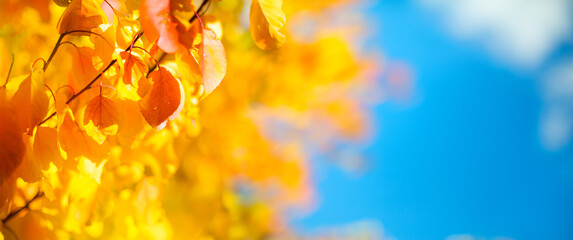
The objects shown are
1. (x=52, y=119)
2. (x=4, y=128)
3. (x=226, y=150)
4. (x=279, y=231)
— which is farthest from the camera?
(x=279, y=231)

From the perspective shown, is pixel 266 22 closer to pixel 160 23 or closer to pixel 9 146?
pixel 160 23

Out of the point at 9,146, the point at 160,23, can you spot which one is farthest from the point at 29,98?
the point at 160,23

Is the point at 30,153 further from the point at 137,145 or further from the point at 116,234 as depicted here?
the point at 116,234

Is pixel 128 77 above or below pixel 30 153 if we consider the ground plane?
above

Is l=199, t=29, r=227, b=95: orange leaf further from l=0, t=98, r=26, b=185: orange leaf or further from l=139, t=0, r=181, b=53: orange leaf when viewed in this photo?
l=0, t=98, r=26, b=185: orange leaf

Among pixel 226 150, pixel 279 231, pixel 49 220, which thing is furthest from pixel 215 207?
pixel 279 231

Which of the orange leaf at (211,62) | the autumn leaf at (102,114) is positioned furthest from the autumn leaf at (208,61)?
the autumn leaf at (102,114)

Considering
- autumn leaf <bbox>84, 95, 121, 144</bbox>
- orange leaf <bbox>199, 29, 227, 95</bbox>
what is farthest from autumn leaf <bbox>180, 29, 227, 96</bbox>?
autumn leaf <bbox>84, 95, 121, 144</bbox>
